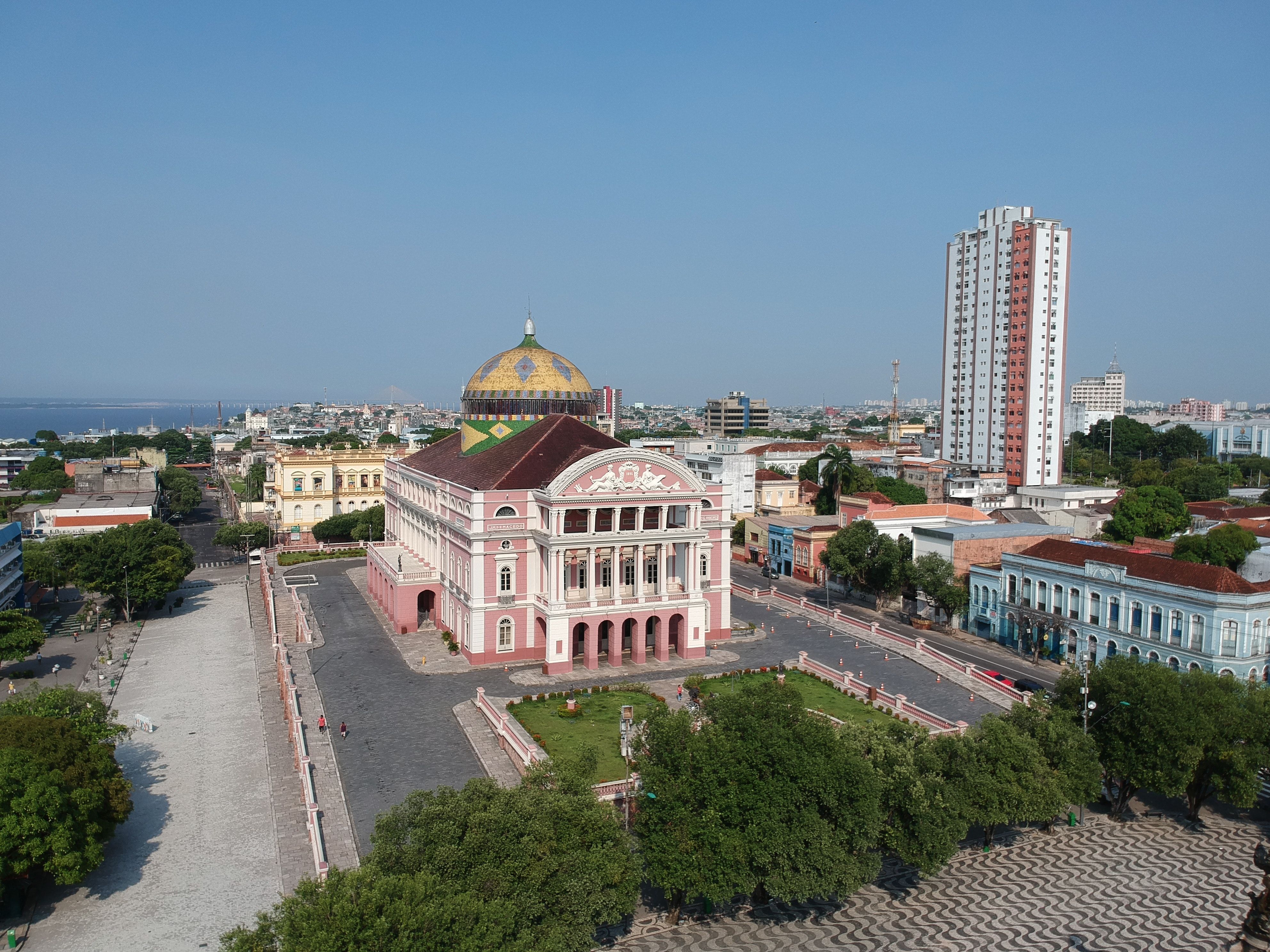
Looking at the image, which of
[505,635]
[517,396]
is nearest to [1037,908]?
[505,635]

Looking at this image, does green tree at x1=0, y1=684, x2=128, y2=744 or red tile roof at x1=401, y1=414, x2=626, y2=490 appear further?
red tile roof at x1=401, y1=414, x2=626, y2=490

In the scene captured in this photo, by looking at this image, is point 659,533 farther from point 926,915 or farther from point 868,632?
point 926,915

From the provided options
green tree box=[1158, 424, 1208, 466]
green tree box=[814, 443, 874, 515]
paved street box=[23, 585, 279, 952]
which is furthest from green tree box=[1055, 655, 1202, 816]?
green tree box=[1158, 424, 1208, 466]

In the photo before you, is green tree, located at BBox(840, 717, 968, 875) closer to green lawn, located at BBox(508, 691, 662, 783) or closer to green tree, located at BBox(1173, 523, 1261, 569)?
green lawn, located at BBox(508, 691, 662, 783)

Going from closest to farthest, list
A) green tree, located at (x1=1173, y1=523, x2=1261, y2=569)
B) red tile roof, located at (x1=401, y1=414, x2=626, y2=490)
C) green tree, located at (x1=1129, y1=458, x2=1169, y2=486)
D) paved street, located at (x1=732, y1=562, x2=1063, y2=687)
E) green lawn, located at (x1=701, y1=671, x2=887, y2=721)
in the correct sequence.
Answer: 1. green lawn, located at (x1=701, y1=671, x2=887, y2=721)
2. paved street, located at (x1=732, y1=562, x2=1063, y2=687)
3. red tile roof, located at (x1=401, y1=414, x2=626, y2=490)
4. green tree, located at (x1=1173, y1=523, x2=1261, y2=569)
5. green tree, located at (x1=1129, y1=458, x2=1169, y2=486)

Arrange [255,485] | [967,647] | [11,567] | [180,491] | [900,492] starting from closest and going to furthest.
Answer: [967,647] < [11,567] < [900,492] < [255,485] < [180,491]

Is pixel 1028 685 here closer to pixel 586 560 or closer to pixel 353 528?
pixel 586 560

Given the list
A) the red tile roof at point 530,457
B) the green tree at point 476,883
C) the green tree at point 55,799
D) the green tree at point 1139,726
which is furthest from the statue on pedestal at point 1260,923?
the red tile roof at point 530,457
